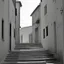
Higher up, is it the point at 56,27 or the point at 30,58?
the point at 56,27

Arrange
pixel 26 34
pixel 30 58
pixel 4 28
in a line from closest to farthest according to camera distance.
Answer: pixel 4 28
pixel 30 58
pixel 26 34

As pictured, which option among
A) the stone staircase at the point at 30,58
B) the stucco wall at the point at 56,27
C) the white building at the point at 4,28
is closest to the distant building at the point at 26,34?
the stucco wall at the point at 56,27

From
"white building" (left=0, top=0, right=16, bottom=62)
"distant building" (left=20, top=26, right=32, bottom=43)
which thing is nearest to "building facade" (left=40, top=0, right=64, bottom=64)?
"white building" (left=0, top=0, right=16, bottom=62)

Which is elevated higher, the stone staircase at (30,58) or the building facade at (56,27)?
the building facade at (56,27)

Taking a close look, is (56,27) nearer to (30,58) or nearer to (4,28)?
(30,58)

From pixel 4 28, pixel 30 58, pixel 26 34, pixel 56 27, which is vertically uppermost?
pixel 26 34

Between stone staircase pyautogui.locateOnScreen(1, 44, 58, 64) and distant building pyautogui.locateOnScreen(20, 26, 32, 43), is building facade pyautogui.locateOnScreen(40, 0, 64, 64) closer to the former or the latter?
stone staircase pyautogui.locateOnScreen(1, 44, 58, 64)

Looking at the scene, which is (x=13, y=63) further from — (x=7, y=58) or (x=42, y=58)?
(x=42, y=58)

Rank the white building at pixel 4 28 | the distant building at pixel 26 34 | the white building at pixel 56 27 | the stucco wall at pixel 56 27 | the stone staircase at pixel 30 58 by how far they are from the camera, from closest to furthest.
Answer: the white building at pixel 4 28 < the white building at pixel 56 27 < the stucco wall at pixel 56 27 < the stone staircase at pixel 30 58 < the distant building at pixel 26 34

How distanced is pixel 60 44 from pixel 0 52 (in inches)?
182

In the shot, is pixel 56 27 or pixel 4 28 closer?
pixel 4 28

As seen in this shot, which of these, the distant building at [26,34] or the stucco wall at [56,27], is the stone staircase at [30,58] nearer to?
the stucco wall at [56,27]

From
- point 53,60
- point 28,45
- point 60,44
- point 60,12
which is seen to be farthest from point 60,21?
point 28,45

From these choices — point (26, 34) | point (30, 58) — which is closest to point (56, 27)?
point (30, 58)
